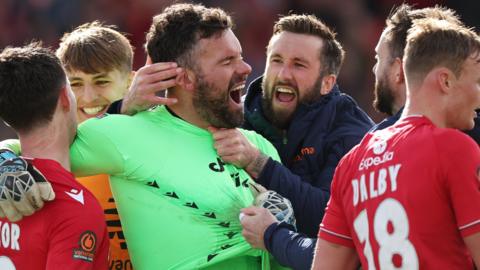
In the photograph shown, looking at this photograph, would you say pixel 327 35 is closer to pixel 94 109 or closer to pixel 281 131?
pixel 281 131

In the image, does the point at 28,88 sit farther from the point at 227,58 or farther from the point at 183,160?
the point at 227,58

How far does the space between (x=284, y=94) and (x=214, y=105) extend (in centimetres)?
86

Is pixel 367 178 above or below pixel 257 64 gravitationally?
above

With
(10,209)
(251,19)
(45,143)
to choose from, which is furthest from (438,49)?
(251,19)

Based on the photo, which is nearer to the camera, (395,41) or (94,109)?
(395,41)

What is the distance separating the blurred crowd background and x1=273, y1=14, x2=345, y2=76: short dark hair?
5.32 m

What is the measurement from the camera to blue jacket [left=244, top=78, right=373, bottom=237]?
16.5 ft

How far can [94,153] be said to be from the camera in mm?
4777

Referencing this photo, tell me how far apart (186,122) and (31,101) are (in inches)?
34.6

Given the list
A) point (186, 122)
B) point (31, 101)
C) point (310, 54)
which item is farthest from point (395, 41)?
point (31, 101)

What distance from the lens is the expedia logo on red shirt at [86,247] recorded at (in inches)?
171

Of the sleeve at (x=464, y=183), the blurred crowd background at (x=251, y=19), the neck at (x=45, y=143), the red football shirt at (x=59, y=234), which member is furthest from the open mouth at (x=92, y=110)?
the blurred crowd background at (x=251, y=19)

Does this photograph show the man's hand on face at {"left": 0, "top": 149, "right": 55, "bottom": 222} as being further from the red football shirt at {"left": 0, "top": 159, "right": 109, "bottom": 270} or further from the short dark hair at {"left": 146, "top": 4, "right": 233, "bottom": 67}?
the short dark hair at {"left": 146, "top": 4, "right": 233, "bottom": 67}

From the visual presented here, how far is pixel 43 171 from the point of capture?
4531 millimetres
